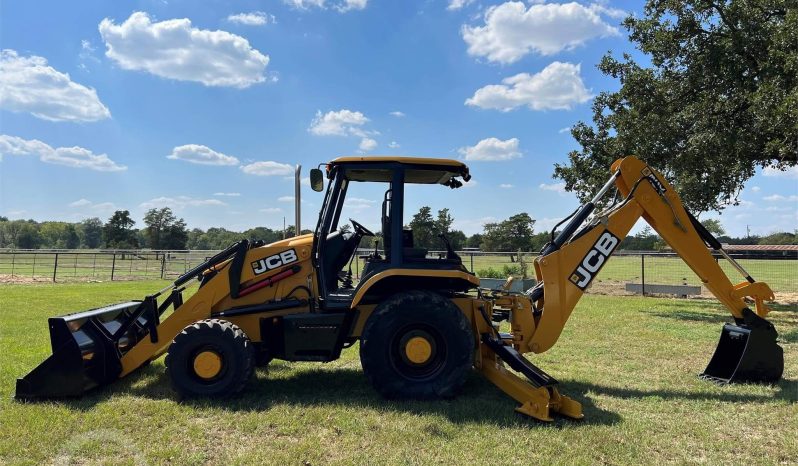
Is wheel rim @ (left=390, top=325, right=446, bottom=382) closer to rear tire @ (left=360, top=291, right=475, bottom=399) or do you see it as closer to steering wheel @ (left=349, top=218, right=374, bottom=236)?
rear tire @ (left=360, top=291, right=475, bottom=399)

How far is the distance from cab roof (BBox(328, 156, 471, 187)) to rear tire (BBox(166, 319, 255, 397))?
7.22 ft

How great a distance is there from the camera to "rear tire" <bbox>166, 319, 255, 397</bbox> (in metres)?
5.59

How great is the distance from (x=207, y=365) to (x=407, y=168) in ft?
9.74

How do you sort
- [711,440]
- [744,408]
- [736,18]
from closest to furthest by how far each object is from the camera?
1. [711,440]
2. [744,408]
3. [736,18]

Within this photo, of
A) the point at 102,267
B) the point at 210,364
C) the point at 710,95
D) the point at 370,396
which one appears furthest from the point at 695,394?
the point at 102,267

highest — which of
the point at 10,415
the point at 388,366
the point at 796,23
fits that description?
the point at 796,23

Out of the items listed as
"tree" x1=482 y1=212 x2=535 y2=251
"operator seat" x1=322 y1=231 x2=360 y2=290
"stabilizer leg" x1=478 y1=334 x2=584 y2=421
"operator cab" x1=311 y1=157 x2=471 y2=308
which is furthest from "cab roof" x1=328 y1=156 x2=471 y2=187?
"tree" x1=482 y1=212 x2=535 y2=251

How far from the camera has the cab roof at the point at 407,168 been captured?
5914mm

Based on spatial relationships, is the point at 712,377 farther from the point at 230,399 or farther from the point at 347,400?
the point at 230,399

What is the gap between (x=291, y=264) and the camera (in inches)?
242

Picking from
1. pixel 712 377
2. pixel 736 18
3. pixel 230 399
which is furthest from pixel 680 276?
pixel 230 399

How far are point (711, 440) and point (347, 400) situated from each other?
133 inches

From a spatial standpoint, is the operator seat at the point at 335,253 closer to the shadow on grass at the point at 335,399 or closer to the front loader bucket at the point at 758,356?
the shadow on grass at the point at 335,399

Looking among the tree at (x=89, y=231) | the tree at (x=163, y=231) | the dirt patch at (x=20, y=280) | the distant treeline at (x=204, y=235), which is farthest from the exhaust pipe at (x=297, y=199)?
the tree at (x=89, y=231)
